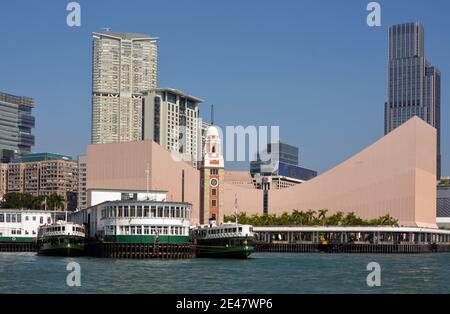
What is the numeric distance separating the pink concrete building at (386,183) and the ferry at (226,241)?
68925 millimetres

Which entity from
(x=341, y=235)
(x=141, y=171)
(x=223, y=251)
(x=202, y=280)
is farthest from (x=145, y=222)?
(x=141, y=171)

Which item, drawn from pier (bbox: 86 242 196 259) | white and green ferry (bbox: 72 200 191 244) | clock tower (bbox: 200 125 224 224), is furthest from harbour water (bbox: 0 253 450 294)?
clock tower (bbox: 200 125 224 224)

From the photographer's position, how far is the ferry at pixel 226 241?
7131 cm

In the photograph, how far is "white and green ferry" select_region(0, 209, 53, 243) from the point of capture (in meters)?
97.8

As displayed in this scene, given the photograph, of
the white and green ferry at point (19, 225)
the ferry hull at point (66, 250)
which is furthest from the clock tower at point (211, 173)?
the ferry hull at point (66, 250)

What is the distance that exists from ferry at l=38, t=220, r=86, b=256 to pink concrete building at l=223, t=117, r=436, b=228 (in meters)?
72.7

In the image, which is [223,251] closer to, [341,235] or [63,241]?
[63,241]

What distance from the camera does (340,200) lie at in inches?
5699

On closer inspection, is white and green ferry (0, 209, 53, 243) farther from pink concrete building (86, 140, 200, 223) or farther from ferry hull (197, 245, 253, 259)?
pink concrete building (86, 140, 200, 223)

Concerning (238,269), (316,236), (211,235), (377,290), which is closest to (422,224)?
(316,236)

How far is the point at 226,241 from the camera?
7256cm

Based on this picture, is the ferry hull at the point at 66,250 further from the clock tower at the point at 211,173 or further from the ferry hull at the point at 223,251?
the clock tower at the point at 211,173
